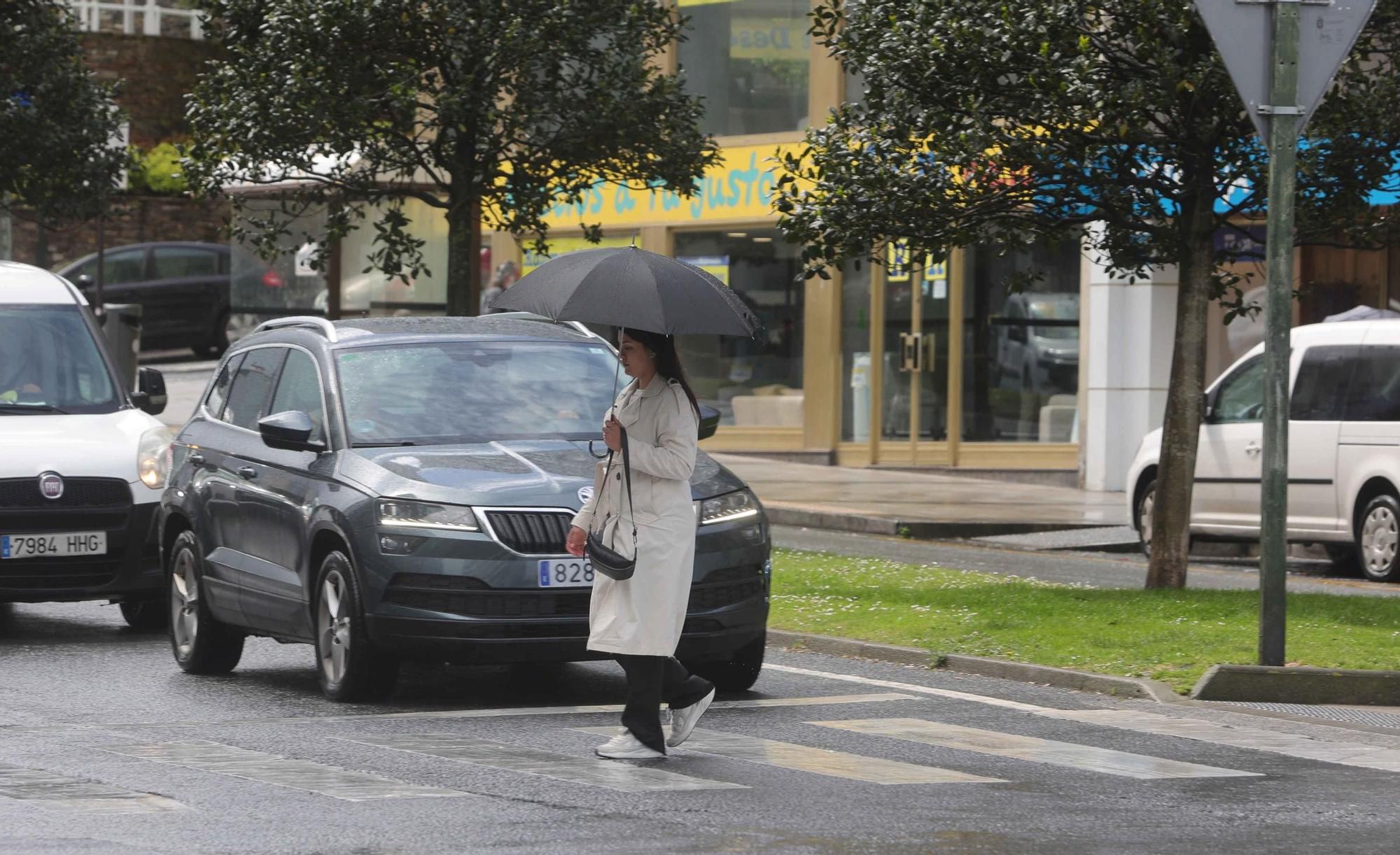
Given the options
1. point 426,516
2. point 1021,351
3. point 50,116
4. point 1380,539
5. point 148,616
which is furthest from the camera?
point 1021,351

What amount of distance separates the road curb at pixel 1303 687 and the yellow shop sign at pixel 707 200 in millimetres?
16596

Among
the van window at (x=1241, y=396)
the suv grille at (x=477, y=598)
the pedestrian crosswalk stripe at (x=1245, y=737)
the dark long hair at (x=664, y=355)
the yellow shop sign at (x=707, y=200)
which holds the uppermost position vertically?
the yellow shop sign at (x=707, y=200)

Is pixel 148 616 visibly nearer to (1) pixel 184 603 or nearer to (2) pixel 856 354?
(1) pixel 184 603

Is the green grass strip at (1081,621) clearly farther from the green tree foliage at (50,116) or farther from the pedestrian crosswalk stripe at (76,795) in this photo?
the green tree foliage at (50,116)

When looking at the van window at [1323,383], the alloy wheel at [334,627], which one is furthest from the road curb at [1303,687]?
the van window at [1323,383]

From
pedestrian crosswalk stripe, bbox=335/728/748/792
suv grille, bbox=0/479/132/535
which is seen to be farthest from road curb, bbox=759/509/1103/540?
pedestrian crosswalk stripe, bbox=335/728/748/792

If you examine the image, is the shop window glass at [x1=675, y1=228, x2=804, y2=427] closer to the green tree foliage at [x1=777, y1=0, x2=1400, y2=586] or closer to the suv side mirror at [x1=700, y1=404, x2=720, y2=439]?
the green tree foliage at [x1=777, y1=0, x2=1400, y2=586]

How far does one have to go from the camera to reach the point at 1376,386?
55.8 ft

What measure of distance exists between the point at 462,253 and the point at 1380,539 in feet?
25.1

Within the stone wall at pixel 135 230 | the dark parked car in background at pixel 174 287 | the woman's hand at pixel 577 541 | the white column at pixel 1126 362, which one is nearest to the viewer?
the woman's hand at pixel 577 541

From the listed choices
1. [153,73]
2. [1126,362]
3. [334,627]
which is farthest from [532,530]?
[153,73]

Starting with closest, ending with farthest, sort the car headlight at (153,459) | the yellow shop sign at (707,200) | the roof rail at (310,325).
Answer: the roof rail at (310,325), the car headlight at (153,459), the yellow shop sign at (707,200)

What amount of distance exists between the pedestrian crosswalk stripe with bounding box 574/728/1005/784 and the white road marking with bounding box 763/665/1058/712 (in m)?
1.59

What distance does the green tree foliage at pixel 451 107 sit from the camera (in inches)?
712
